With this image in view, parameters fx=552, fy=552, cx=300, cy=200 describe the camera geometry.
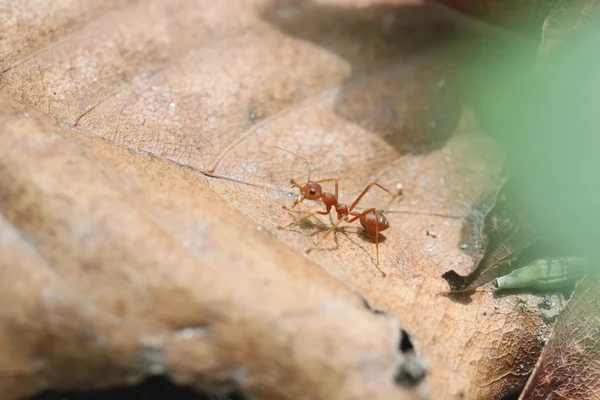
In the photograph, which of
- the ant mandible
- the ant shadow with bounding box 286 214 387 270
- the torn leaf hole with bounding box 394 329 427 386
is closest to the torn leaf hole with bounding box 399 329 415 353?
the torn leaf hole with bounding box 394 329 427 386

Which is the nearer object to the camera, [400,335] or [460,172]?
[400,335]

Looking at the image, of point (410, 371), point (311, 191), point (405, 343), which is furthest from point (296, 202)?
point (410, 371)

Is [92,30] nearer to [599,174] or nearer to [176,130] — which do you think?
[176,130]

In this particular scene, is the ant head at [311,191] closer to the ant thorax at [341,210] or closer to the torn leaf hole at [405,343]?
the ant thorax at [341,210]

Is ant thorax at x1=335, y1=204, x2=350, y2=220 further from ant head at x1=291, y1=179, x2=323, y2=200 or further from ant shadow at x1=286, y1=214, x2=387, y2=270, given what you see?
ant head at x1=291, y1=179, x2=323, y2=200

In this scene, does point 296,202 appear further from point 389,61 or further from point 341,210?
point 389,61

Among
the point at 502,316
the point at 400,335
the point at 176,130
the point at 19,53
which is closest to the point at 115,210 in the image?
the point at 176,130

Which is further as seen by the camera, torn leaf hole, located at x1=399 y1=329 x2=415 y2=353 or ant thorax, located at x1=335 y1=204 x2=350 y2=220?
ant thorax, located at x1=335 y1=204 x2=350 y2=220
